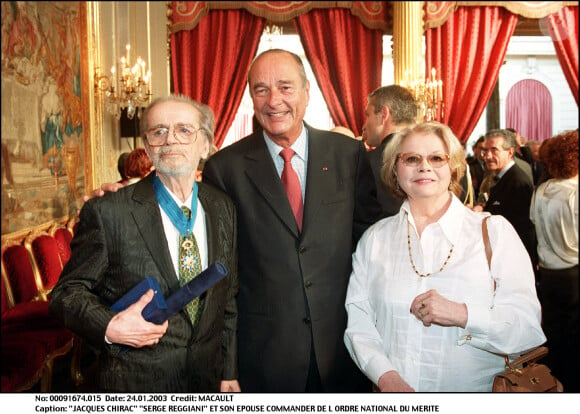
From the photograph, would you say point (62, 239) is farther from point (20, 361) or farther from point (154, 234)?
point (154, 234)

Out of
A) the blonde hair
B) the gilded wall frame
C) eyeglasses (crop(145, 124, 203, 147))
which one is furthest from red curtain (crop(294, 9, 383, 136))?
eyeglasses (crop(145, 124, 203, 147))

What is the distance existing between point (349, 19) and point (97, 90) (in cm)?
398

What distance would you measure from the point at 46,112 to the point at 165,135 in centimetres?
202

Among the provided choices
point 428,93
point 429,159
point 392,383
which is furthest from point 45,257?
point 428,93

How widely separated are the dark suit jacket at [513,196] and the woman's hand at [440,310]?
1113 mm

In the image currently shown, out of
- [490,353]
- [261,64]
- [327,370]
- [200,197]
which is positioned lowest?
[327,370]

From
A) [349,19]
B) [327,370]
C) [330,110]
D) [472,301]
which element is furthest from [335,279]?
A: [349,19]

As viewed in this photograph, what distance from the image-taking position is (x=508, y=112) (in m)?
5.09

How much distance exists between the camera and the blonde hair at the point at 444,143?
68.2 inches

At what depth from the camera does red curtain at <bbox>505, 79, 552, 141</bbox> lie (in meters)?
4.11

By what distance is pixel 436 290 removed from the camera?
171 cm

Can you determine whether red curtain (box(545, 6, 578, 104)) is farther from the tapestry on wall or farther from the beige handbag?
the tapestry on wall

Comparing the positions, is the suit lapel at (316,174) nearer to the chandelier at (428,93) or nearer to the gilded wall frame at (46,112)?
the gilded wall frame at (46,112)

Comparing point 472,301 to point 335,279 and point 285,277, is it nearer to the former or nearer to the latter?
point 335,279
